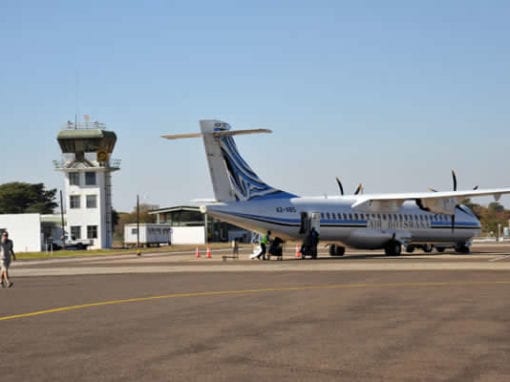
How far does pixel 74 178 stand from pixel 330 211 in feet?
185

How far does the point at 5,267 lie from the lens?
25609mm

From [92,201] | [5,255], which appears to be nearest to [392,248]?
[5,255]

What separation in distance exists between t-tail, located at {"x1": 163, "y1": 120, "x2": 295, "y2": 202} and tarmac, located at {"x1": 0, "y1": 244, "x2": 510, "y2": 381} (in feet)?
57.7

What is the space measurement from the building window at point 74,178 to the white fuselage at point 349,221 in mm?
52613

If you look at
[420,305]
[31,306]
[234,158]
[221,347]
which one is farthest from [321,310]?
[234,158]

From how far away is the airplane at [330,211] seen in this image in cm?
4172

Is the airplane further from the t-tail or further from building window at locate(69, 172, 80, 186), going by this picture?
building window at locate(69, 172, 80, 186)

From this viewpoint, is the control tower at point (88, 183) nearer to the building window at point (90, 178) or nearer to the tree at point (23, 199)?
the building window at point (90, 178)

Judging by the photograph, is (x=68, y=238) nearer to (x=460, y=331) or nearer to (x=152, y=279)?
(x=152, y=279)

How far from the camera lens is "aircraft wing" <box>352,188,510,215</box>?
146 feet

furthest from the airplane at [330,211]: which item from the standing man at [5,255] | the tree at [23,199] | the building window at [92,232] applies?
the tree at [23,199]

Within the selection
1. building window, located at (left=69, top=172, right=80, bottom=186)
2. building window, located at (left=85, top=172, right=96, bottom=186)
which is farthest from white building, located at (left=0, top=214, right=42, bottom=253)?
building window, located at (left=85, top=172, right=96, bottom=186)

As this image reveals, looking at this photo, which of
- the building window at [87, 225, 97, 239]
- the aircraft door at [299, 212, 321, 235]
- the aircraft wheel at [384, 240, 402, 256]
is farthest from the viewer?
the building window at [87, 225, 97, 239]

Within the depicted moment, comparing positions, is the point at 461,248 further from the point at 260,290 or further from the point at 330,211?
the point at 260,290
